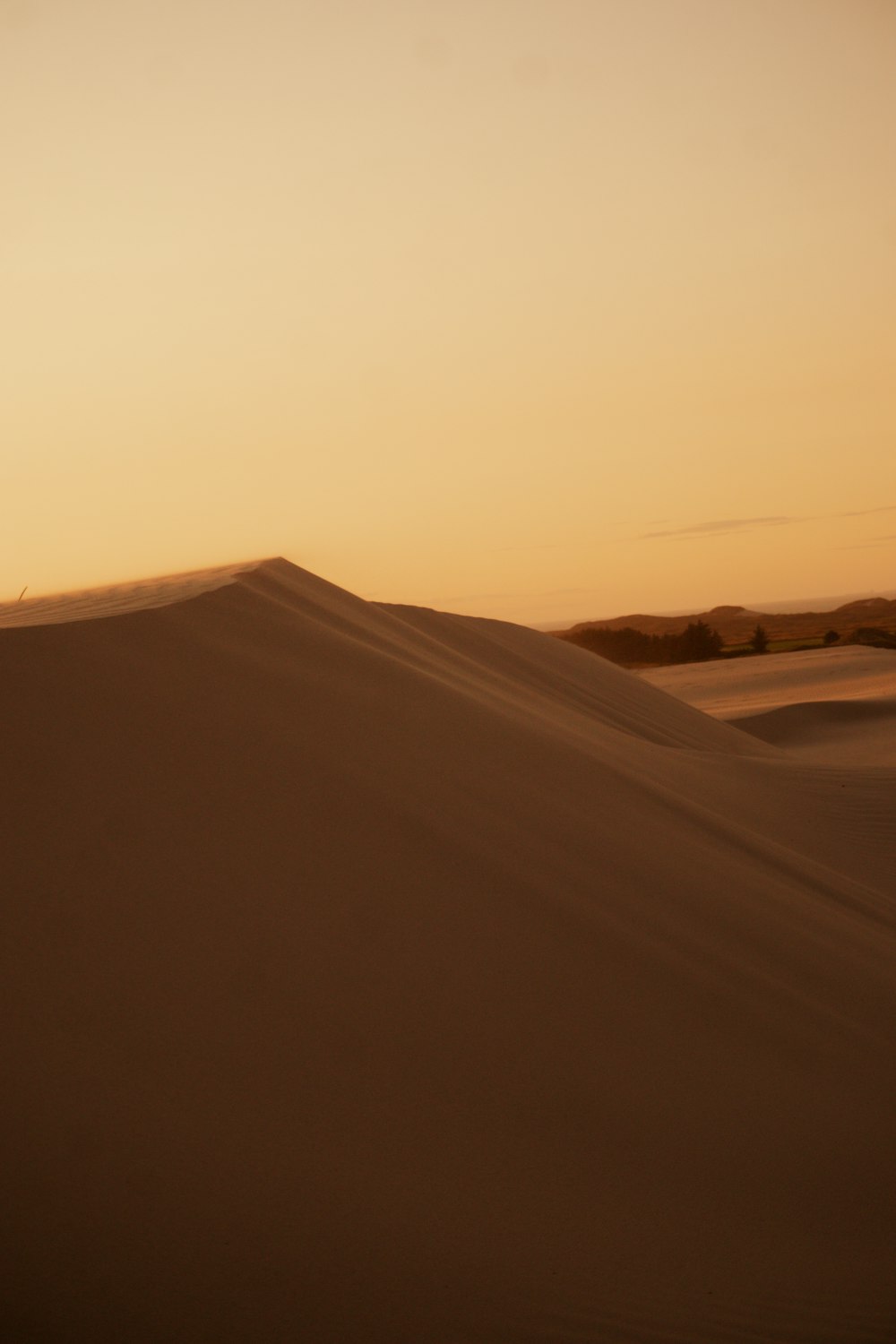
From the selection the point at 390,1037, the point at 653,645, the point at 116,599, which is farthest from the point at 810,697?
the point at 390,1037

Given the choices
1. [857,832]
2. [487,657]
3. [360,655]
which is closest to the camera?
[360,655]

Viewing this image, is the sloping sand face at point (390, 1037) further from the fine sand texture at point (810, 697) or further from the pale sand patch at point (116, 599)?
the fine sand texture at point (810, 697)

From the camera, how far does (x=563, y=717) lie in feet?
24.7

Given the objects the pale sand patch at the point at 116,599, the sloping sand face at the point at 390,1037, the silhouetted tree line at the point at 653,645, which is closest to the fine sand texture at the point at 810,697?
the silhouetted tree line at the point at 653,645

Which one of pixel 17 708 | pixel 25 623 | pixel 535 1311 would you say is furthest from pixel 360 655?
pixel 535 1311

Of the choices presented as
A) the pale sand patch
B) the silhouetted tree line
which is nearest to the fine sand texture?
the silhouetted tree line

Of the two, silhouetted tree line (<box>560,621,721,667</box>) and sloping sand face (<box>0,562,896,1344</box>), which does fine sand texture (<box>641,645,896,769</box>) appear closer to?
silhouetted tree line (<box>560,621,721,667</box>)

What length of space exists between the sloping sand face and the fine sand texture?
6.07m

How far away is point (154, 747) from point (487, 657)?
6105 millimetres

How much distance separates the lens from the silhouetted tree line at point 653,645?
25.6 m

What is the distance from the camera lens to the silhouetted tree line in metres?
25.6

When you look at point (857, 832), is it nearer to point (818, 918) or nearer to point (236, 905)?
point (818, 918)

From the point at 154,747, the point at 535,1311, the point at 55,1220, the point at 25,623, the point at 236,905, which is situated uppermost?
the point at 25,623

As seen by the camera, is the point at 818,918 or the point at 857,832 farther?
the point at 857,832
